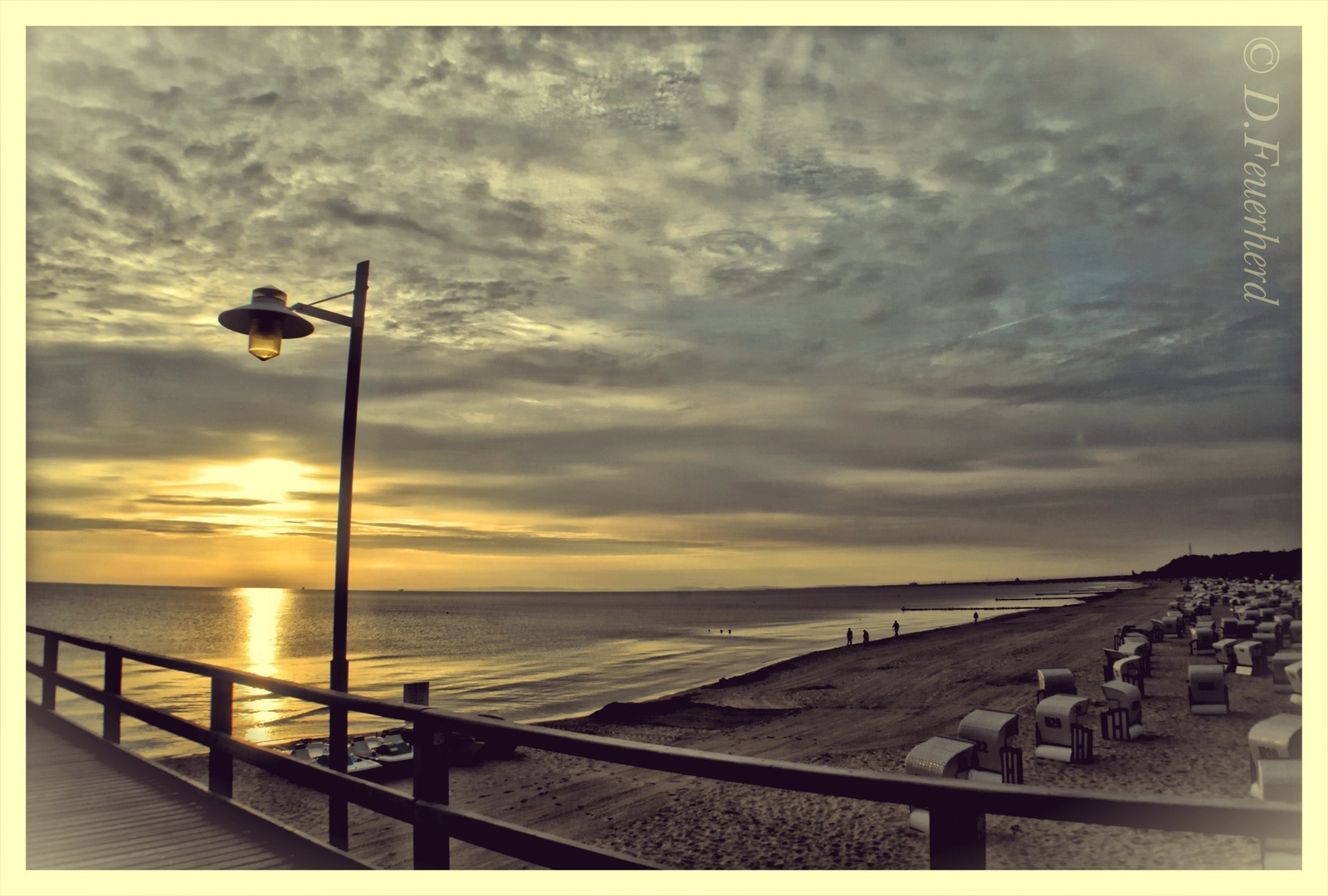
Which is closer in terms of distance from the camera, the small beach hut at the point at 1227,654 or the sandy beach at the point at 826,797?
the sandy beach at the point at 826,797

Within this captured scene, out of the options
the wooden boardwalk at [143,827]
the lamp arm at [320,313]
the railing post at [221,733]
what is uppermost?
the lamp arm at [320,313]

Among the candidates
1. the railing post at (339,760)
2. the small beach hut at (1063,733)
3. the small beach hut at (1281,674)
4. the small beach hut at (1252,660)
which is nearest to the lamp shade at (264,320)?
the railing post at (339,760)

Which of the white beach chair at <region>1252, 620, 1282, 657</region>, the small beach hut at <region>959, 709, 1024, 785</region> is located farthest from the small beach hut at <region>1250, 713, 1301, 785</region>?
the white beach chair at <region>1252, 620, 1282, 657</region>

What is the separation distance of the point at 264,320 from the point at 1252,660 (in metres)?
32.6

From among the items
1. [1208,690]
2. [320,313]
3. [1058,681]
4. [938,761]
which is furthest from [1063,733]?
[320,313]

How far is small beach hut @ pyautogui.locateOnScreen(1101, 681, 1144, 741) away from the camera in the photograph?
62.3 feet

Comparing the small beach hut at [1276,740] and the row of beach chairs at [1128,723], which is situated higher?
the small beach hut at [1276,740]

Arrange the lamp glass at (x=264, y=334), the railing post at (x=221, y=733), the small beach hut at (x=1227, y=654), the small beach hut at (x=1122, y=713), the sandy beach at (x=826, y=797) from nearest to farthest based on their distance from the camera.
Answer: the railing post at (x=221, y=733)
the lamp glass at (x=264, y=334)
the sandy beach at (x=826, y=797)
the small beach hut at (x=1122, y=713)
the small beach hut at (x=1227, y=654)

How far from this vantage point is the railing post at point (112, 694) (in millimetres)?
8266

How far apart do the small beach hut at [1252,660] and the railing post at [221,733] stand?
3191cm

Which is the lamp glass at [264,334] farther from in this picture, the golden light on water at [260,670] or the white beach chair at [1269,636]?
the white beach chair at [1269,636]

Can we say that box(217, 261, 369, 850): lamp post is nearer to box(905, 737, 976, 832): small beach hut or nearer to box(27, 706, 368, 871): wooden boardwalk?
box(27, 706, 368, 871): wooden boardwalk

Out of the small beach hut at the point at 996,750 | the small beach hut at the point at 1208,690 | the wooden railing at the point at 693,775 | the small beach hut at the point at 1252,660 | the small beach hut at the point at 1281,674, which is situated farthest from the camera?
the small beach hut at the point at 1252,660

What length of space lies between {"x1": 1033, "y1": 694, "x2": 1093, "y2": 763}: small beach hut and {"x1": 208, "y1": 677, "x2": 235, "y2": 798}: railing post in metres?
16.8
